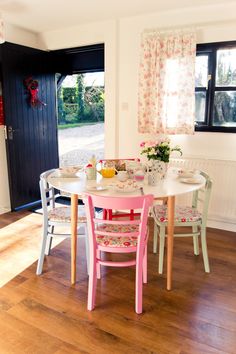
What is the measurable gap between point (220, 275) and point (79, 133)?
4163 mm

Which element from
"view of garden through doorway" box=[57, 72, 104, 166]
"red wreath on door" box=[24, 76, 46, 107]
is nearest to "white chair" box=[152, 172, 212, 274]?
"red wreath on door" box=[24, 76, 46, 107]

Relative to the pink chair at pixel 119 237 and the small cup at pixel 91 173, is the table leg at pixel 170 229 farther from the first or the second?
the small cup at pixel 91 173

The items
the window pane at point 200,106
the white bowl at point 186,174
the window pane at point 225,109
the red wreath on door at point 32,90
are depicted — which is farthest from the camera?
the red wreath on door at point 32,90

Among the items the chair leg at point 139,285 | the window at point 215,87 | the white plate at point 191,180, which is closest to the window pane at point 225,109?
the window at point 215,87

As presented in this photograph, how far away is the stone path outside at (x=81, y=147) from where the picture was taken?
595 centimetres

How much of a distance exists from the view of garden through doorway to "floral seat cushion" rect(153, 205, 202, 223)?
256 cm

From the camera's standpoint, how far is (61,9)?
Answer: 10.3 ft

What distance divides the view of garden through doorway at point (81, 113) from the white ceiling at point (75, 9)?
3.21 ft

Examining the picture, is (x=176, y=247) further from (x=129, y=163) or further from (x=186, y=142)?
(x=186, y=142)

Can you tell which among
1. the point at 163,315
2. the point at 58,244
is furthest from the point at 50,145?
the point at 163,315

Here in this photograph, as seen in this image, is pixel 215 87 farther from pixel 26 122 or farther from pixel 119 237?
pixel 26 122

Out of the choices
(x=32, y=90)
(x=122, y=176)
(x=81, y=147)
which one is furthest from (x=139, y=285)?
(x=81, y=147)

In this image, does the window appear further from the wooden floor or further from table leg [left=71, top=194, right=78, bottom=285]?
table leg [left=71, top=194, right=78, bottom=285]

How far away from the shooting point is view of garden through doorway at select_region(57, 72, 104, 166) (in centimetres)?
467
